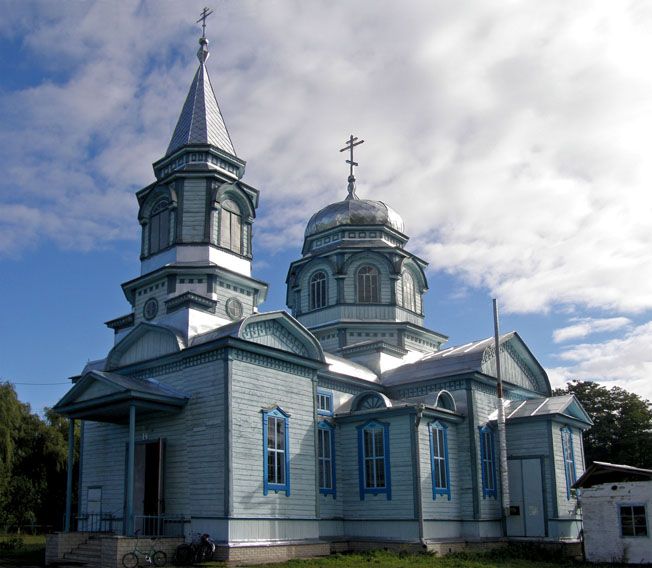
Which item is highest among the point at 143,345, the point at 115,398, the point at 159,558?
the point at 143,345

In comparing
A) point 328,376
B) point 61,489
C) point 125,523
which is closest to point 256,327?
point 328,376

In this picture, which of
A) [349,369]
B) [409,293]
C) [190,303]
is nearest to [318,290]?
[409,293]

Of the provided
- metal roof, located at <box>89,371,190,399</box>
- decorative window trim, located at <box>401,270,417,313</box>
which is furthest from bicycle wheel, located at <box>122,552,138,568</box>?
decorative window trim, located at <box>401,270,417,313</box>

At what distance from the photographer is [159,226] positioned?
22469mm

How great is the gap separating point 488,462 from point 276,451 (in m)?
6.84

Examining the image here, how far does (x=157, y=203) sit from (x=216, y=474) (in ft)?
29.6

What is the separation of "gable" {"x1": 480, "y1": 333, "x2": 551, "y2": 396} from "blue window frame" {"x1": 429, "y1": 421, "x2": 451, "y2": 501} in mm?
2940

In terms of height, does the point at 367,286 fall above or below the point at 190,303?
above

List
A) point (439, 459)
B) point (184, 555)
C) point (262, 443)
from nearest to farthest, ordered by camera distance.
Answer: point (184, 555) → point (262, 443) → point (439, 459)

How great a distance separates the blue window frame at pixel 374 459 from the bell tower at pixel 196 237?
4782mm

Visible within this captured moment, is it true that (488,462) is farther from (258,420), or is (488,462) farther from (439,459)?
(258,420)

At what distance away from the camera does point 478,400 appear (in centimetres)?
2223

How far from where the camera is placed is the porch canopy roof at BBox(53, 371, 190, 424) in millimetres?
17311

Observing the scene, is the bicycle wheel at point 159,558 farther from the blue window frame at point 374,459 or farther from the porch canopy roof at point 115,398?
the blue window frame at point 374,459
